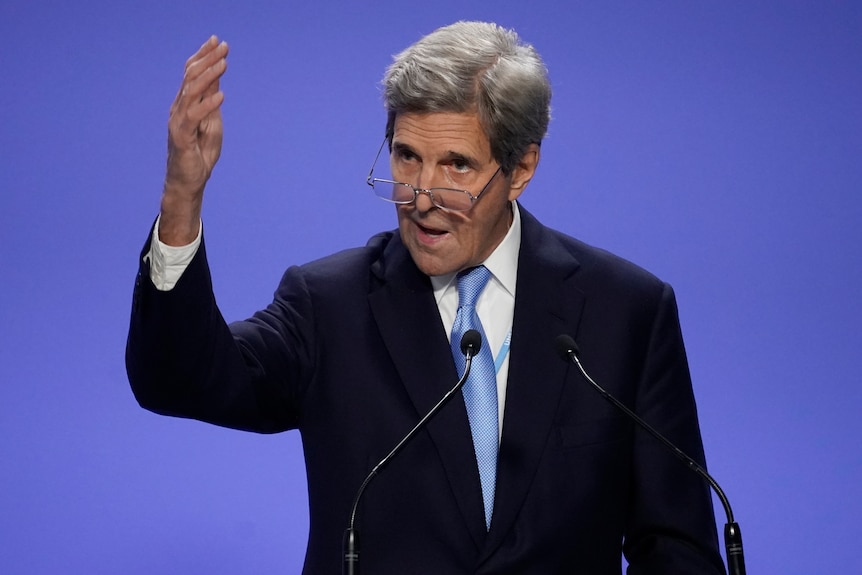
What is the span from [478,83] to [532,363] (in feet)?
1.37

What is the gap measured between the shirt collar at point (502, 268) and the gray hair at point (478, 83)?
124 millimetres

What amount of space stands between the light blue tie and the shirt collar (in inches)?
1.9

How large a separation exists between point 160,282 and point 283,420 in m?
0.40

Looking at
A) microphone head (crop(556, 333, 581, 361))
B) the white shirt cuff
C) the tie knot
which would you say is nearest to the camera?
the white shirt cuff

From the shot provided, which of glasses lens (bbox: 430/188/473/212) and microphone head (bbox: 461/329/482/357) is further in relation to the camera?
glasses lens (bbox: 430/188/473/212)

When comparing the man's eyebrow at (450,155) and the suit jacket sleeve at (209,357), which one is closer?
the suit jacket sleeve at (209,357)

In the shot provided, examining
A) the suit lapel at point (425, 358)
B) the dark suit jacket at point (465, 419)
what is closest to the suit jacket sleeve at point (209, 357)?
the dark suit jacket at point (465, 419)

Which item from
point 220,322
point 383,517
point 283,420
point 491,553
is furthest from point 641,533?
point 220,322

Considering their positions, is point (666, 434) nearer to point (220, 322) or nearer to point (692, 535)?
point (692, 535)

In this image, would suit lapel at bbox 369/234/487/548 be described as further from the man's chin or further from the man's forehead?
the man's forehead

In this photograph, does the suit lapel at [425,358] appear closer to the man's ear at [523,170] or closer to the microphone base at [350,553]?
the man's ear at [523,170]

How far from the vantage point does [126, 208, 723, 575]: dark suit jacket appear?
1923 mm

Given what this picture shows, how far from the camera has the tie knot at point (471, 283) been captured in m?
2.05

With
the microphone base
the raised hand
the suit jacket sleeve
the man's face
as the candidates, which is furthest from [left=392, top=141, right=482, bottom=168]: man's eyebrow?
the microphone base
